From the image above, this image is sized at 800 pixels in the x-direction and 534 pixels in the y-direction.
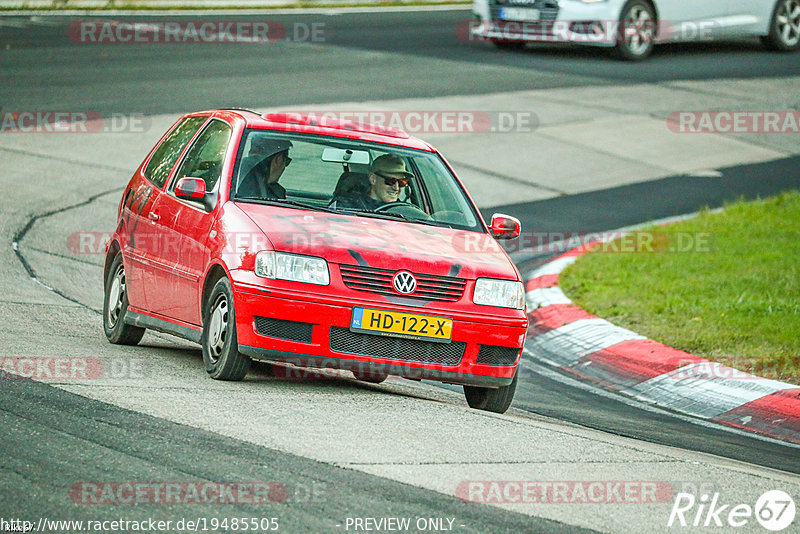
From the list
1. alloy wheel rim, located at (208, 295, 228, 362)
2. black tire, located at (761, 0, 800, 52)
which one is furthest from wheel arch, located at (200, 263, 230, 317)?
black tire, located at (761, 0, 800, 52)

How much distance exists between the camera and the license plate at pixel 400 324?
679cm

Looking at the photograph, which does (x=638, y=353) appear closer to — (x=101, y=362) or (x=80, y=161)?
(x=101, y=362)

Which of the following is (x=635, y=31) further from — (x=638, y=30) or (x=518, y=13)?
(x=518, y=13)

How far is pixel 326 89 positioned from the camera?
19891mm

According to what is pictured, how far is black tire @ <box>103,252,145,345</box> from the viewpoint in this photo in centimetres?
843

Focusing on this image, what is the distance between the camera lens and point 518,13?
22266 millimetres

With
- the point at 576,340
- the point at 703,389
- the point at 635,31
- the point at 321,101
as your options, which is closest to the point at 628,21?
the point at 635,31

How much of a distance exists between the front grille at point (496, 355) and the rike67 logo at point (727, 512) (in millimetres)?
1816

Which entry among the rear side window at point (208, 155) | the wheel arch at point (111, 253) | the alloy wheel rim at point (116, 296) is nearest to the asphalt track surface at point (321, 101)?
the rear side window at point (208, 155)

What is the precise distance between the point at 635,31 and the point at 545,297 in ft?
42.2

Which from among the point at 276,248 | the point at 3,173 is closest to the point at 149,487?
the point at 276,248

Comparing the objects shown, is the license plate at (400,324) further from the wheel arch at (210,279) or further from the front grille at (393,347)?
the wheel arch at (210,279)

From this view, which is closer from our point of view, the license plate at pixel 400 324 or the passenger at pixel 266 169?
the license plate at pixel 400 324

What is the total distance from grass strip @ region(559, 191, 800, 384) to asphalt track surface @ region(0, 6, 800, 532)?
108cm
